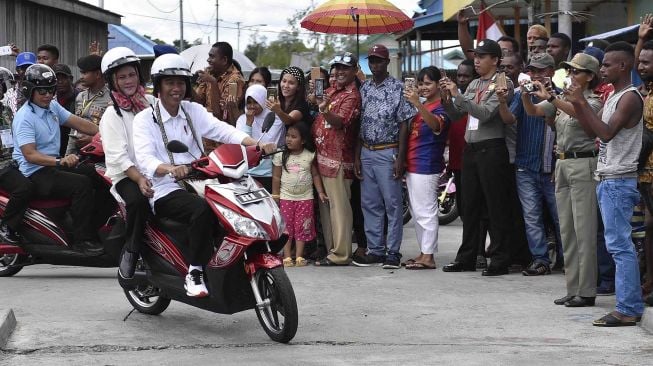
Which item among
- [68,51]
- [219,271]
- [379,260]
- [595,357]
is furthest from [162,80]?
[68,51]

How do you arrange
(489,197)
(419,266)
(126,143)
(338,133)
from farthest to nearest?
(338,133) → (419,266) → (489,197) → (126,143)

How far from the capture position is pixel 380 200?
35.8 ft

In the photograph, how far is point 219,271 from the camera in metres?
7.06

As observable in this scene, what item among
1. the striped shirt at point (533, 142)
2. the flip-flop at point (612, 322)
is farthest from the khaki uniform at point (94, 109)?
the flip-flop at point (612, 322)

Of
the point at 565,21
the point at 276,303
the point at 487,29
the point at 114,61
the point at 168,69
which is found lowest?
the point at 276,303

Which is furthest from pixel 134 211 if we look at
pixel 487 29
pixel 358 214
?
pixel 487 29

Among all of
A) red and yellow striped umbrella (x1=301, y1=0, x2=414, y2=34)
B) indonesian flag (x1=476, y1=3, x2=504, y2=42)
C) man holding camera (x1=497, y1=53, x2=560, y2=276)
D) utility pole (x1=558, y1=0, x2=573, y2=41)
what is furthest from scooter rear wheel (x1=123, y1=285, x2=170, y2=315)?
utility pole (x1=558, y1=0, x2=573, y2=41)

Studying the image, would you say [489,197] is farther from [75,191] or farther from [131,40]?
[131,40]

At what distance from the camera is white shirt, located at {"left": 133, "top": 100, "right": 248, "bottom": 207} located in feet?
24.3

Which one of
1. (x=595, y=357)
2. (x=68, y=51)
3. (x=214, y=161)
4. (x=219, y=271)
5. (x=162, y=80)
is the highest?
(x=68, y=51)

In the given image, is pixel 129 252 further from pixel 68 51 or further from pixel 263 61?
pixel 263 61

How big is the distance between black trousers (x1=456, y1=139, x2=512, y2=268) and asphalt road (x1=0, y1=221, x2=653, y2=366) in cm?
41

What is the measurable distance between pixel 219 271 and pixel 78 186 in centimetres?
329

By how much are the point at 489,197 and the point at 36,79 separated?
4320mm
